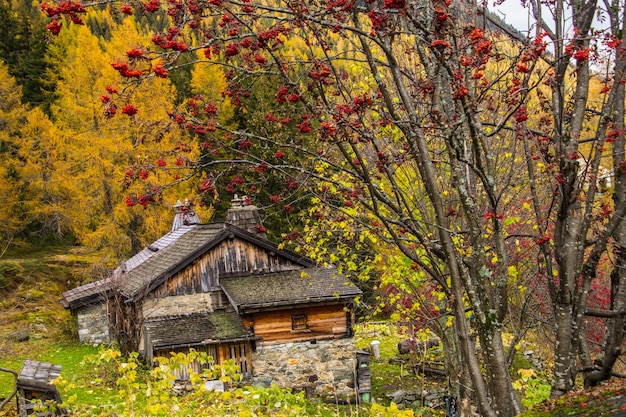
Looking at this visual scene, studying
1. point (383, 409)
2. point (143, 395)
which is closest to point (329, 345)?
point (143, 395)

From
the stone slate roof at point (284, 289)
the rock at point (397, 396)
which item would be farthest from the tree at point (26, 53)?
the rock at point (397, 396)

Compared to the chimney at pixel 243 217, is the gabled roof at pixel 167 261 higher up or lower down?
lower down

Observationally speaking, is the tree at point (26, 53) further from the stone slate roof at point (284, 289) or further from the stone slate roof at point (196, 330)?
the stone slate roof at point (284, 289)

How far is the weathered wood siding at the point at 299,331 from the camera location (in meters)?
17.0

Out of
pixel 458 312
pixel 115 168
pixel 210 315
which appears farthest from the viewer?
pixel 115 168

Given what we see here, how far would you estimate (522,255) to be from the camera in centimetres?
1130

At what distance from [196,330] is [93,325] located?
7267 millimetres

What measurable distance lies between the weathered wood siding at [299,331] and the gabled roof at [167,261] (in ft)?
6.00

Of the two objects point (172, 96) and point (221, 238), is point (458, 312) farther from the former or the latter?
point (172, 96)

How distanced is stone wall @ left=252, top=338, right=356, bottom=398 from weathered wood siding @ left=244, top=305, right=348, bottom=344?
22 centimetres

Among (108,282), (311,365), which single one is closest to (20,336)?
(108,282)

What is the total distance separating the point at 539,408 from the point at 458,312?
887 mm

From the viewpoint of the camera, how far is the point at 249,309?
53.7 ft

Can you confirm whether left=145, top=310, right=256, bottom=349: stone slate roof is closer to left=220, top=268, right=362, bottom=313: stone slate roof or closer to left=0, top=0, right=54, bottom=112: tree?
left=220, top=268, right=362, bottom=313: stone slate roof
